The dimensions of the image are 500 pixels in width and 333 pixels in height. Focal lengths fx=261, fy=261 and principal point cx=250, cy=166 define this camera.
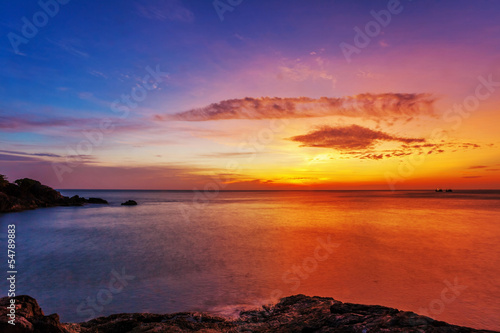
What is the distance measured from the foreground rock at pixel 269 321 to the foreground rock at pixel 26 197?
42140 mm

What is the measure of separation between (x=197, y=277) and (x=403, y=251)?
41.6ft

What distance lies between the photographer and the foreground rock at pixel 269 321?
4621mm

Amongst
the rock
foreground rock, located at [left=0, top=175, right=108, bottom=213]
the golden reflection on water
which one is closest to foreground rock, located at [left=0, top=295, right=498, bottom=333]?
the rock

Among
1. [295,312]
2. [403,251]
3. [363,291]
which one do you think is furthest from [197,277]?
[403,251]

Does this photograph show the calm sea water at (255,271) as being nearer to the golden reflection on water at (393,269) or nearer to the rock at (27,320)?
the golden reflection on water at (393,269)

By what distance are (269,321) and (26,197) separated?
166 feet

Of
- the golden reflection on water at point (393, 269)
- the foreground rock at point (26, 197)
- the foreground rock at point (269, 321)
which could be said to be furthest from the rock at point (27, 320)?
the foreground rock at point (26, 197)

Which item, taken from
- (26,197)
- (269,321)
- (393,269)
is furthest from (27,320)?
(26,197)

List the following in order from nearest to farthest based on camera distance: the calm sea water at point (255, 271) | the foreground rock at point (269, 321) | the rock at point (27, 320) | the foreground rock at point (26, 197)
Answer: the rock at point (27, 320) → the foreground rock at point (269, 321) → the calm sea water at point (255, 271) → the foreground rock at point (26, 197)

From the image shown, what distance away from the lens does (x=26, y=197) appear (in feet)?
137

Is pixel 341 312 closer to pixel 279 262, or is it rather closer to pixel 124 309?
pixel 124 309

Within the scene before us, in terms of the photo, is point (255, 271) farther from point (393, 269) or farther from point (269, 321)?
point (393, 269)

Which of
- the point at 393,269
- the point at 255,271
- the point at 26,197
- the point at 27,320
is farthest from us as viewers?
the point at 26,197

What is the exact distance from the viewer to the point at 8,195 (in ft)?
125
